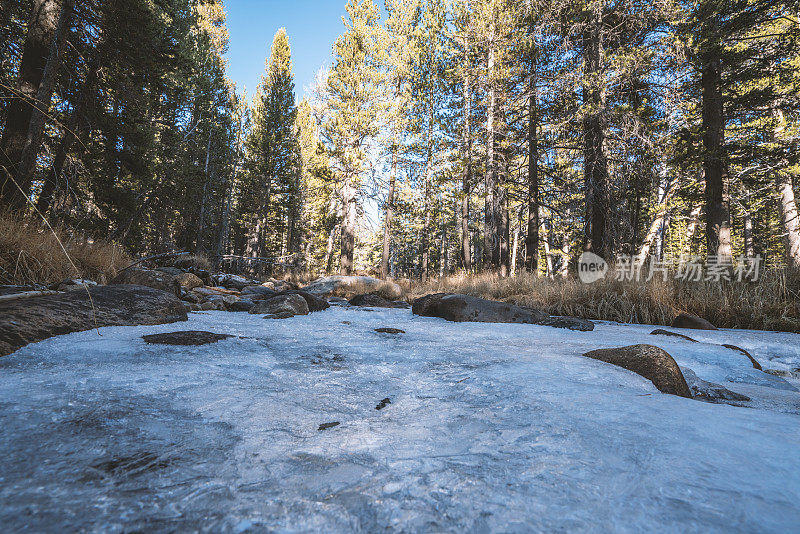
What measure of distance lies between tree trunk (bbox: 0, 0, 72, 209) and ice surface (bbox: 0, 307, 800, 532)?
177 inches

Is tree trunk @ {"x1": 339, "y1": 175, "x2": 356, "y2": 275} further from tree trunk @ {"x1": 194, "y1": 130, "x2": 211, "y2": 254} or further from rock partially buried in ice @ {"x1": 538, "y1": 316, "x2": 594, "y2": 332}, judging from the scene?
rock partially buried in ice @ {"x1": 538, "y1": 316, "x2": 594, "y2": 332}

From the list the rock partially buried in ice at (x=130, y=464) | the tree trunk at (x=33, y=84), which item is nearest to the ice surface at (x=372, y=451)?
the rock partially buried in ice at (x=130, y=464)

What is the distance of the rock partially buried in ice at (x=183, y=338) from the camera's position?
206 centimetres

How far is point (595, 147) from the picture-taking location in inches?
277

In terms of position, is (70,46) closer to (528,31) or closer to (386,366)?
(386,366)

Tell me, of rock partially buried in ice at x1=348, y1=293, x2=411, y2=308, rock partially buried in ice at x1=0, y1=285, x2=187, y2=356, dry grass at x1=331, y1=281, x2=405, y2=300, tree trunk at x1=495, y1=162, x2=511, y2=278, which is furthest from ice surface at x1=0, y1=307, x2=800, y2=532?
dry grass at x1=331, y1=281, x2=405, y2=300

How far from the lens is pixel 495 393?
1.40 m

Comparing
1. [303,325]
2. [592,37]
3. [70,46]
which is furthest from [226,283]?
[592,37]

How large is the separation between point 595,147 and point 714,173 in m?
2.15

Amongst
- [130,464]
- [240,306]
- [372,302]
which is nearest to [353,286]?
[372,302]

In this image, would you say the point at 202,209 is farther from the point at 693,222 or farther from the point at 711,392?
the point at 693,222

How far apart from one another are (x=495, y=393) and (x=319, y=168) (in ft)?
48.3

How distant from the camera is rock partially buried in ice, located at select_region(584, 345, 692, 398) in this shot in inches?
60.6

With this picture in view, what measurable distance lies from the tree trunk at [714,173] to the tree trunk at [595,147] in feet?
5.56
